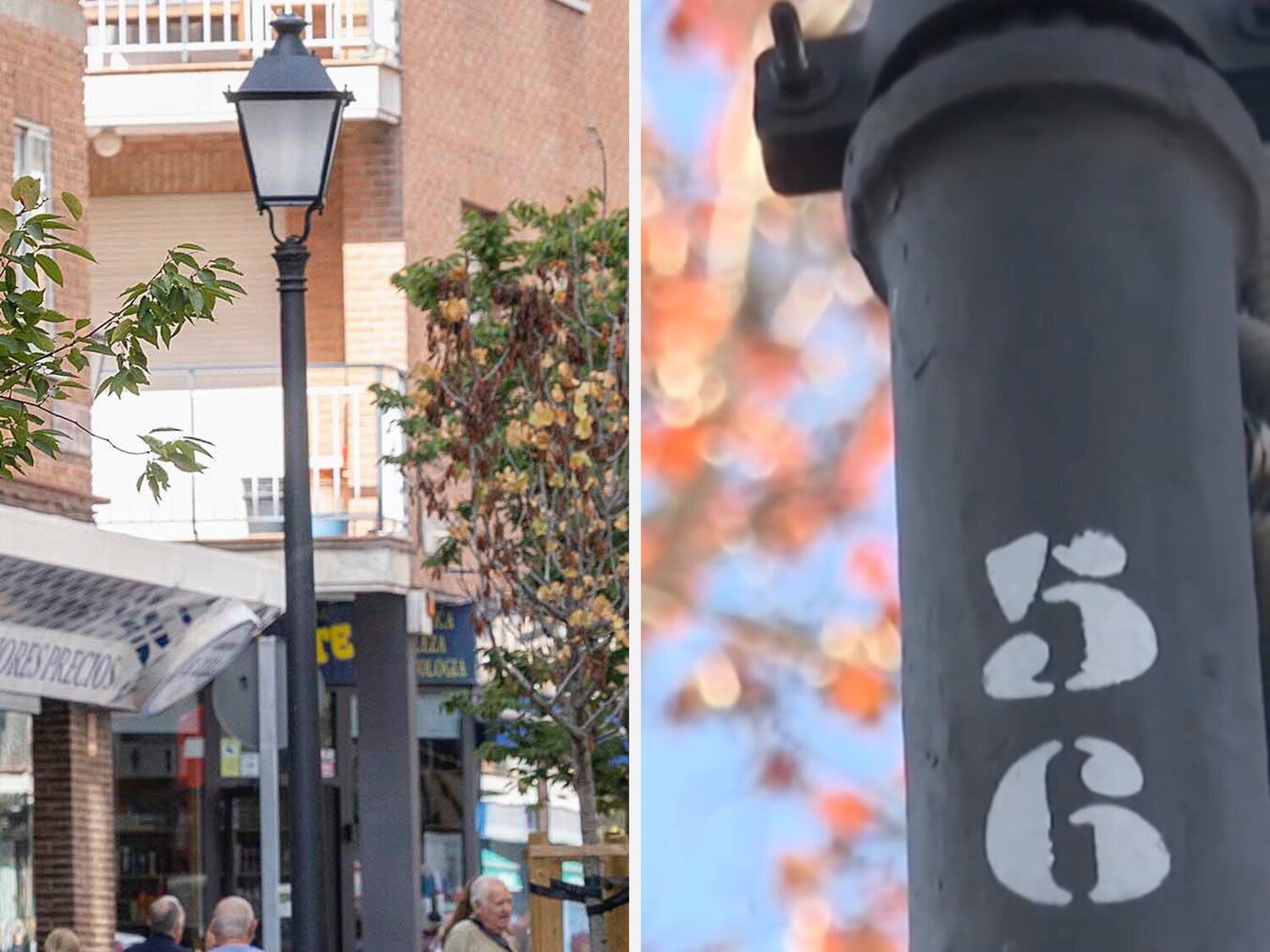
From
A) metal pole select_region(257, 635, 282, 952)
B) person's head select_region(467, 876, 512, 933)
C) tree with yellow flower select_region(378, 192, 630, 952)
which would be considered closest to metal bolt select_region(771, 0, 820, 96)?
metal pole select_region(257, 635, 282, 952)

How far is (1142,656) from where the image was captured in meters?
1.12

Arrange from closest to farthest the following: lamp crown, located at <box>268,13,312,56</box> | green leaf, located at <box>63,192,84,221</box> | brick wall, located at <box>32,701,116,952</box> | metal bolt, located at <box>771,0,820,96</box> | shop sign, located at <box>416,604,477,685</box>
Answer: metal bolt, located at <box>771,0,820,96</box> → green leaf, located at <box>63,192,84,221</box> → lamp crown, located at <box>268,13,312,56</box> → brick wall, located at <box>32,701,116,952</box> → shop sign, located at <box>416,604,477,685</box>

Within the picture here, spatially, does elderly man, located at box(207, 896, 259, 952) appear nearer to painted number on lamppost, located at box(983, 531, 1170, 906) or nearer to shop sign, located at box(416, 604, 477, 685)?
painted number on lamppost, located at box(983, 531, 1170, 906)

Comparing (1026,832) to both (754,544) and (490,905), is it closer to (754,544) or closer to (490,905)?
(754,544)

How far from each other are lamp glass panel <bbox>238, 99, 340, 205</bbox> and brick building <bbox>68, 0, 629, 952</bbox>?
462 inches

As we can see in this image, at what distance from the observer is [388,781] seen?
23.9 metres

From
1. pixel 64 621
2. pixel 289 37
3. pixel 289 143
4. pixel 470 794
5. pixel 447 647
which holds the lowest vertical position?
pixel 470 794

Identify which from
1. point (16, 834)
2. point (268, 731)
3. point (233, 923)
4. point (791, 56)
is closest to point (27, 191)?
point (268, 731)

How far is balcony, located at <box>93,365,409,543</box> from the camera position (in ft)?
72.9

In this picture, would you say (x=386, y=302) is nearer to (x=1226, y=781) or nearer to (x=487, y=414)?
(x=487, y=414)

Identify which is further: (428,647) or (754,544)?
(428,647)

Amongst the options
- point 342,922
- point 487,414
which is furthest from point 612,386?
point 342,922

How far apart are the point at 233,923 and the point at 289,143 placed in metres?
3.05

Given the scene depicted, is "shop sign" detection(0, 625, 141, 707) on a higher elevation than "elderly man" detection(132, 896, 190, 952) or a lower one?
higher
